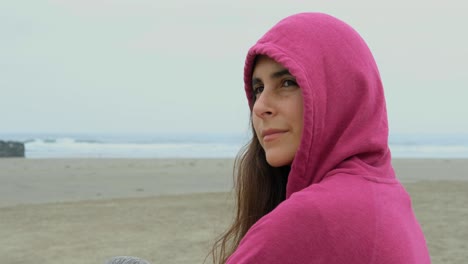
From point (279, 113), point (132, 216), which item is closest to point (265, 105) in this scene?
point (279, 113)

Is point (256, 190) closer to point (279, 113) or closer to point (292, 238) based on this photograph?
A: point (279, 113)

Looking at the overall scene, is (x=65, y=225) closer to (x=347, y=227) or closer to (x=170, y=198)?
(x=170, y=198)

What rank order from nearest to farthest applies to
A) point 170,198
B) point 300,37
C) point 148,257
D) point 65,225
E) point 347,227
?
point 347,227 → point 300,37 → point 148,257 → point 65,225 → point 170,198

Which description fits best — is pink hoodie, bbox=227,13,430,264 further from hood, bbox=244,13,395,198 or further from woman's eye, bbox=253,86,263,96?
woman's eye, bbox=253,86,263,96

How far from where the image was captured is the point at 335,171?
1.42m

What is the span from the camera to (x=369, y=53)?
160cm

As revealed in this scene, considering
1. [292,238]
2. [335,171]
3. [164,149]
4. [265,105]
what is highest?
A: [265,105]

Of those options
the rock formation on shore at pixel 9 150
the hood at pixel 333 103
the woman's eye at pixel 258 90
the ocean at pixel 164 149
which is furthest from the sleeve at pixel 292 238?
the rock formation on shore at pixel 9 150

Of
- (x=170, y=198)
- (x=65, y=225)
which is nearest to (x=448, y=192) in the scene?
(x=170, y=198)

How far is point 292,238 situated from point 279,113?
38 centimetres

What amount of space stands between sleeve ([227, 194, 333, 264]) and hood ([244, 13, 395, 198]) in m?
0.17

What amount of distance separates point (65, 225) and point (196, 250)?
2.50 m

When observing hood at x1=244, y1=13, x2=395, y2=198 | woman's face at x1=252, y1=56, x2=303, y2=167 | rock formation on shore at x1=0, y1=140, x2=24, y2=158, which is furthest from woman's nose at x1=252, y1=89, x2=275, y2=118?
rock formation on shore at x1=0, y1=140, x2=24, y2=158

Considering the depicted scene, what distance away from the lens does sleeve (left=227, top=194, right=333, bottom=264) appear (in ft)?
4.28
